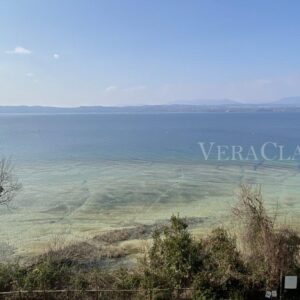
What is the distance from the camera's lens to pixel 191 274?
11992 mm

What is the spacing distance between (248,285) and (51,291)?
520 centimetres

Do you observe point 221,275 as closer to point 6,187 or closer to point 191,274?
point 191,274

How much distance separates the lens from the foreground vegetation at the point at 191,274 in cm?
1138

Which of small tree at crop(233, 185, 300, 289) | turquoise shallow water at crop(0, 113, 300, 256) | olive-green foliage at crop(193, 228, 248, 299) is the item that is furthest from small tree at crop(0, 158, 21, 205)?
small tree at crop(233, 185, 300, 289)

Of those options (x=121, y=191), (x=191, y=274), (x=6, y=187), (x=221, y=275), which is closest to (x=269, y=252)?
(x=221, y=275)

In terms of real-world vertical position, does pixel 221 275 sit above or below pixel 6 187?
above

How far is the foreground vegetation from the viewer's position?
37.3 ft

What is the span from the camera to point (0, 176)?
55.6 ft

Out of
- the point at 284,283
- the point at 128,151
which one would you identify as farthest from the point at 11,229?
the point at 128,151

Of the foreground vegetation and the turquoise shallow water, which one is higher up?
the foreground vegetation

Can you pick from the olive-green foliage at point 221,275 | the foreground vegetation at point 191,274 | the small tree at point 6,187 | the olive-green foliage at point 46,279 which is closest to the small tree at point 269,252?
the foreground vegetation at point 191,274

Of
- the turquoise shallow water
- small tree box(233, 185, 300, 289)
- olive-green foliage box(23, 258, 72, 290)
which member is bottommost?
the turquoise shallow water

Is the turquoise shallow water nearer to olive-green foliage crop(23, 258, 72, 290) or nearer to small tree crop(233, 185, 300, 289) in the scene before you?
olive-green foliage crop(23, 258, 72, 290)

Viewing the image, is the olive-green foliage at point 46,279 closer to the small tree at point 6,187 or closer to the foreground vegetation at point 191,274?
the foreground vegetation at point 191,274
